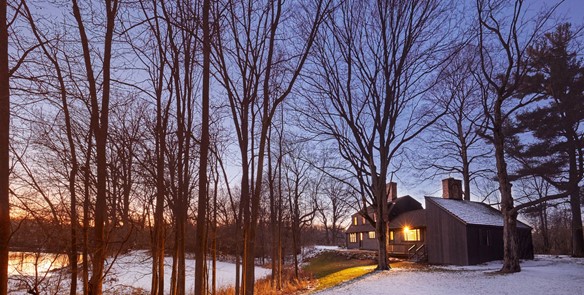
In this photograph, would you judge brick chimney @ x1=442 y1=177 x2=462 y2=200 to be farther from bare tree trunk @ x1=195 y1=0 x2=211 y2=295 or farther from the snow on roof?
bare tree trunk @ x1=195 y1=0 x2=211 y2=295

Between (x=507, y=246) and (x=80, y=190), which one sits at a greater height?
(x=80, y=190)

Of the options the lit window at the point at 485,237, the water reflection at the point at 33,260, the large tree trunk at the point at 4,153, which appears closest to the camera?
the large tree trunk at the point at 4,153

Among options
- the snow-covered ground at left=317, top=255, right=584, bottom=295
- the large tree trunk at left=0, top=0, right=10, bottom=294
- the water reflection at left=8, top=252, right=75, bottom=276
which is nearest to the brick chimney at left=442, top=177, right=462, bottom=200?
the snow-covered ground at left=317, top=255, right=584, bottom=295

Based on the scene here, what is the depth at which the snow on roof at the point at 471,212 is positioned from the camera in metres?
25.9

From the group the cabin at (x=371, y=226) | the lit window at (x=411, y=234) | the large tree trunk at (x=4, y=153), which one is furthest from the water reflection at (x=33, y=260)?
the lit window at (x=411, y=234)

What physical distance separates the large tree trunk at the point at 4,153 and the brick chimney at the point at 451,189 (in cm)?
3093

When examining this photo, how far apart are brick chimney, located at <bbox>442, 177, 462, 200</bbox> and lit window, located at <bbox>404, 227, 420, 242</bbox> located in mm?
3544

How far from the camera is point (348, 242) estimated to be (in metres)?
49.2

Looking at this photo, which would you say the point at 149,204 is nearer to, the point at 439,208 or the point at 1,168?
the point at 1,168

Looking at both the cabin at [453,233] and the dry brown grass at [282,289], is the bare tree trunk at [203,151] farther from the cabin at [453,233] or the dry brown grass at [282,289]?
the cabin at [453,233]

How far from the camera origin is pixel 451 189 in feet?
103

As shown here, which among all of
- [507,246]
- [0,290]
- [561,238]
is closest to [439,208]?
[507,246]

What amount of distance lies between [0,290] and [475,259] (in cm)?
2540

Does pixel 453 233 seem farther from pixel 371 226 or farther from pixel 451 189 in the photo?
pixel 371 226
